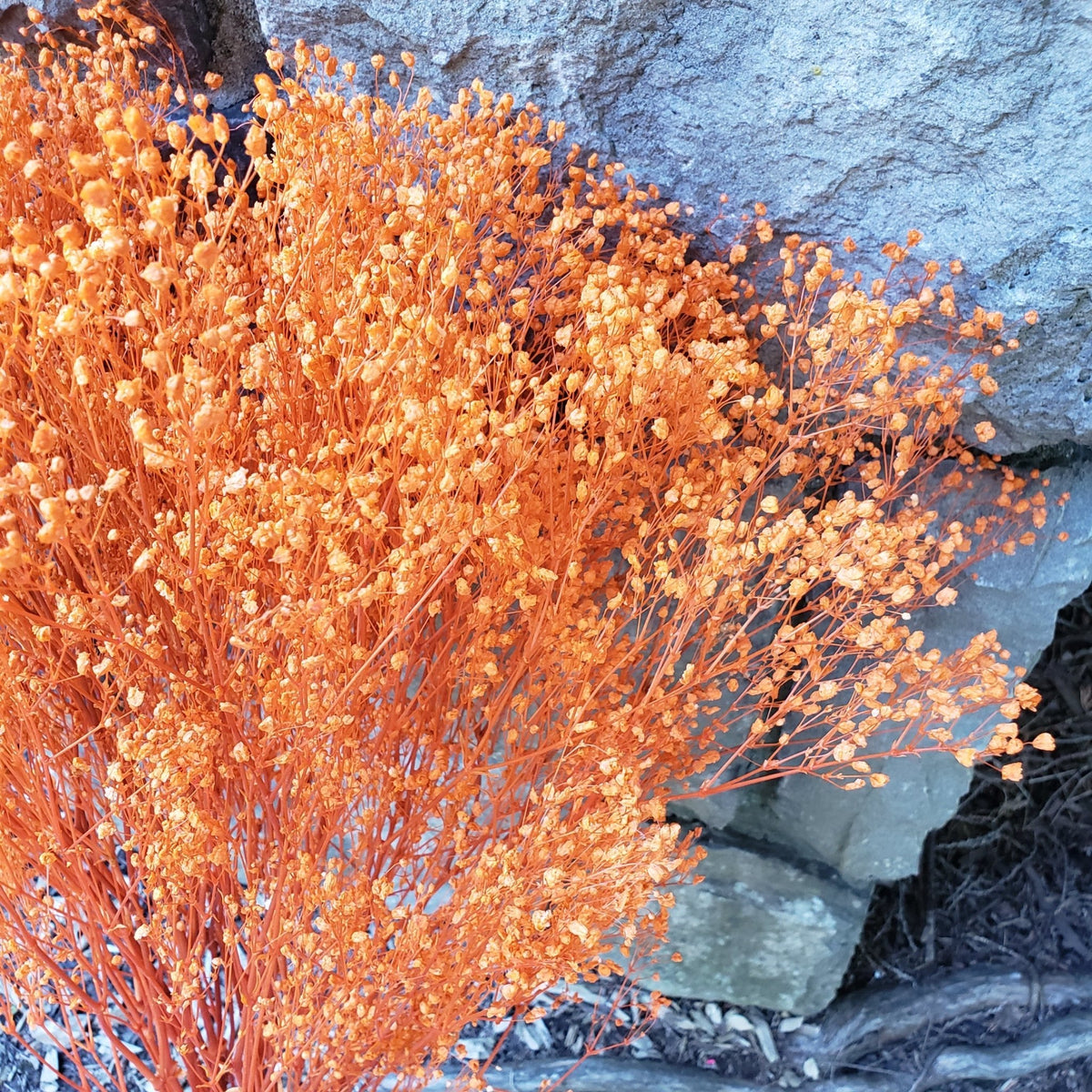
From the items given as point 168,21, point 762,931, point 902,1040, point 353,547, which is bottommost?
point 902,1040

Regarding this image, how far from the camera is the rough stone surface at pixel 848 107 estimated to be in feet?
3.26

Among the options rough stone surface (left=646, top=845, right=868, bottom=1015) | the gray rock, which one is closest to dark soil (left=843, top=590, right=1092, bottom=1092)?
rough stone surface (left=646, top=845, right=868, bottom=1015)

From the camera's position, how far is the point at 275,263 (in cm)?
83

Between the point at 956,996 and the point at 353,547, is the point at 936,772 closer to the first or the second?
the point at 956,996

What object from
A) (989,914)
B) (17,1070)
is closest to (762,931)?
(989,914)

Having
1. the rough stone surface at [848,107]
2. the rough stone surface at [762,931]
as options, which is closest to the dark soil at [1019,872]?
the rough stone surface at [762,931]

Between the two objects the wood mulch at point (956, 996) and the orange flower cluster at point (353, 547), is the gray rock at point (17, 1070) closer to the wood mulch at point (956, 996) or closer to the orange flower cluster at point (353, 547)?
the wood mulch at point (956, 996)

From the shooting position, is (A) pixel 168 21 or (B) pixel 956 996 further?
(B) pixel 956 996

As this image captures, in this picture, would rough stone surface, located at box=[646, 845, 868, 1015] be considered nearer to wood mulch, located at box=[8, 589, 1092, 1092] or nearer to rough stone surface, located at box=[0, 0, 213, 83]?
wood mulch, located at box=[8, 589, 1092, 1092]

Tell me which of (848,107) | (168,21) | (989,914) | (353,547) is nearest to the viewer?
(353,547)

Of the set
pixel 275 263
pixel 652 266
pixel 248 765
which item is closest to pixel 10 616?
pixel 248 765

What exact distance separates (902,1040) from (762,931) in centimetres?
35

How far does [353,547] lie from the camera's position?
875mm

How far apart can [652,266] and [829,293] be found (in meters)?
0.22
